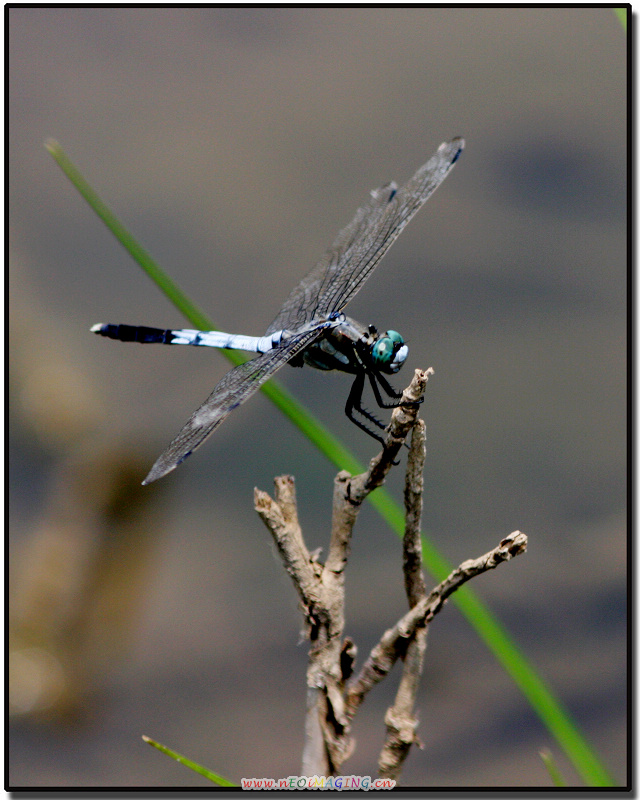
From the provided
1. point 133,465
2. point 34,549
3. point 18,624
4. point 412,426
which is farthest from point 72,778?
point 412,426

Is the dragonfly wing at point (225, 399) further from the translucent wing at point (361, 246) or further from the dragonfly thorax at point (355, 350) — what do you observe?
the translucent wing at point (361, 246)

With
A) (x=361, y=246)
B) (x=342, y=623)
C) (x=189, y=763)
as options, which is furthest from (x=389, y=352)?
(x=189, y=763)

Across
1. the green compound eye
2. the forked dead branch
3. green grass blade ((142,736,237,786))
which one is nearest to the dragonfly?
the green compound eye

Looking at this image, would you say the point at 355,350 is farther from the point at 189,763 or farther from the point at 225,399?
the point at 189,763

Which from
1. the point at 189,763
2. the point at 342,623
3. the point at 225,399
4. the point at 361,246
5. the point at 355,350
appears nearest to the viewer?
the point at 189,763

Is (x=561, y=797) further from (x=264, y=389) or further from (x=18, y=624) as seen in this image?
(x=18, y=624)

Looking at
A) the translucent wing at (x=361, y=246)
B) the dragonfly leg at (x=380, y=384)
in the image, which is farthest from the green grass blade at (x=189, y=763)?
the translucent wing at (x=361, y=246)
